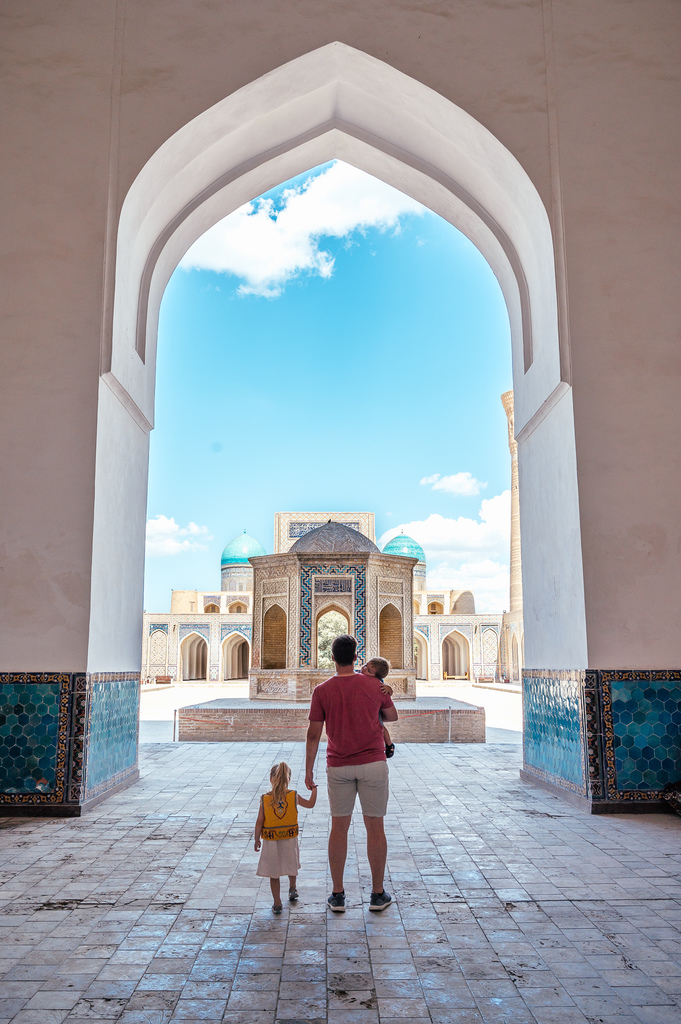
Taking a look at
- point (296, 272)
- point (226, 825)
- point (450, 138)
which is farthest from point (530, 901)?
point (296, 272)

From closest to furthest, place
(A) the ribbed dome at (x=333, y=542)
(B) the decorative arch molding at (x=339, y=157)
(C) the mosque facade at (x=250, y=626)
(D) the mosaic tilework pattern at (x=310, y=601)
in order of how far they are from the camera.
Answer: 1. (B) the decorative arch molding at (x=339, y=157)
2. (D) the mosaic tilework pattern at (x=310, y=601)
3. (A) the ribbed dome at (x=333, y=542)
4. (C) the mosque facade at (x=250, y=626)

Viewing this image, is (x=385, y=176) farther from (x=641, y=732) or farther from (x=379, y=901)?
(x=379, y=901)

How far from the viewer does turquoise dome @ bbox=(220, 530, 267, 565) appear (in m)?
32.2

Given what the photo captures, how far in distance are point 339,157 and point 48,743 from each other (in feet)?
18.2

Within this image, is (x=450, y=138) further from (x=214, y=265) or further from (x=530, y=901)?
(x=214, y=265)

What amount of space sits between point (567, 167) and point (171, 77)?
2.90 metres

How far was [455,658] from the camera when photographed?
3173 cm

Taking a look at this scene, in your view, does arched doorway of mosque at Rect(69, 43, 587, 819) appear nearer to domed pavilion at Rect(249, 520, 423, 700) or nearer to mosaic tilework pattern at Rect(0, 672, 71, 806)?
mosaic tilework pattern at Rect(0, 672, 71, 806)

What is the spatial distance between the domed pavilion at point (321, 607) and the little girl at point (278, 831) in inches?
326

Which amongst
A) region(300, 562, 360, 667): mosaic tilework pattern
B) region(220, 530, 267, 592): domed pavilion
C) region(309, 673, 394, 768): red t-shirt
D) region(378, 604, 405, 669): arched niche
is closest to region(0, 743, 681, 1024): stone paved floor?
region(309, 673, 394, 768): red t-shirt

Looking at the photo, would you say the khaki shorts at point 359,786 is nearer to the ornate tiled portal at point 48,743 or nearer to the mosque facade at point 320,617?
the ornate tiled portal at point 48,743

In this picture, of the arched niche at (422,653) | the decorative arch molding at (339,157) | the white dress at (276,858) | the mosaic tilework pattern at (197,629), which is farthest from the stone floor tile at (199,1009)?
the mosaic tilework pattern at (197,629)

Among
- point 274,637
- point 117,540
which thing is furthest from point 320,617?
point 117,540

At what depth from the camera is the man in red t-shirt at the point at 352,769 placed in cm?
286
